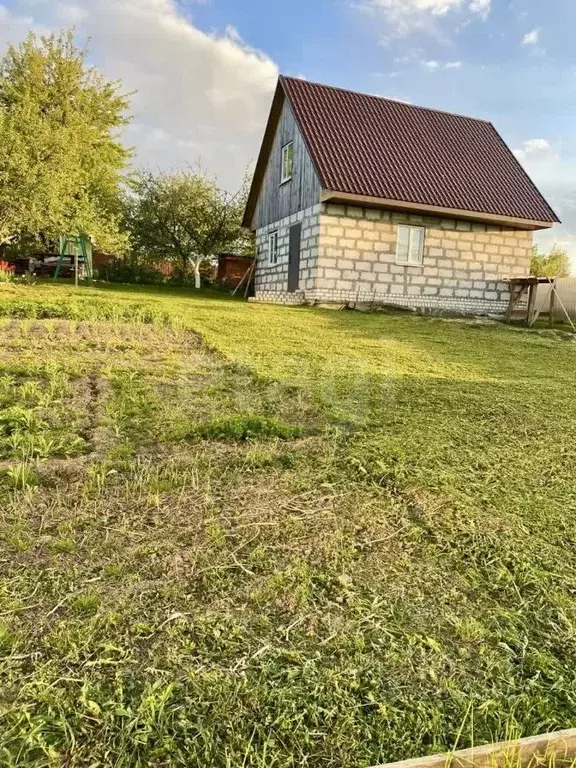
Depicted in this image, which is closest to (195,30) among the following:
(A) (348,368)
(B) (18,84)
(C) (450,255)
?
(B) (18,84)

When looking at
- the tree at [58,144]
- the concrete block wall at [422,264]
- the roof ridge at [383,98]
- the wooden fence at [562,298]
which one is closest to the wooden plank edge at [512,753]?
the concrete block wall at [422,264]

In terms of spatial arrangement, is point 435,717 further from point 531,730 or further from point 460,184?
point 460,184

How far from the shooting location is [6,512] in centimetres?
210

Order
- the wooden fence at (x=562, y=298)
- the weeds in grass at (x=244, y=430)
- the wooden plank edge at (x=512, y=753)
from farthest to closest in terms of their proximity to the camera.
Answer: the wooden fence at (x=562, y=298) → the weeds in grass at (x=244, y=430) → the wooden plank edge at (x=512, y=753)

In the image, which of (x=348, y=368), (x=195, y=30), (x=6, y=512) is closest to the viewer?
(x=6, y=512)

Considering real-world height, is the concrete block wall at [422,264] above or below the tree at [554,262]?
below

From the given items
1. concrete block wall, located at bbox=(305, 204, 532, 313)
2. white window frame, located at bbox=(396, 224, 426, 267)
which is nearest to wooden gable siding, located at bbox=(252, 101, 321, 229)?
concrete block wall, located at bbox=(305, 204, 532, 313)

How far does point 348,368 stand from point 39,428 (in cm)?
317

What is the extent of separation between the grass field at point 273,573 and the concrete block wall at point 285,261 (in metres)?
A: 9.65

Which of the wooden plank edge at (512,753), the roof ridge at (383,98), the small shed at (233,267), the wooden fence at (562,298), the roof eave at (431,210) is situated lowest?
the wooden plank edge at (512,753)

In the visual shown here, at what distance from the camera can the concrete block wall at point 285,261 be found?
43.0 feet

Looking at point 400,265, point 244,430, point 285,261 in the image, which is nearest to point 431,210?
point 400,265

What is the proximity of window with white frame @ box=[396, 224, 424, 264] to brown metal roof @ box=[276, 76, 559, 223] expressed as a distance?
0.92 metres

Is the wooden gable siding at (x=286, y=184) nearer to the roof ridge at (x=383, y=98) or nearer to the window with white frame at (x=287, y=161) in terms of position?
the window with white frame at (x=287, y=161)
